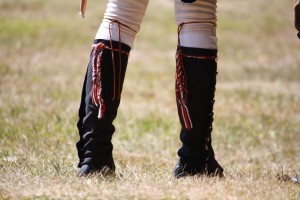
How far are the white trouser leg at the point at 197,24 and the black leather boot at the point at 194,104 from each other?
4cm

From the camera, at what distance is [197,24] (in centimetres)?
329

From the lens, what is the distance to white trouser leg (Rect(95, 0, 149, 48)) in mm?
3207

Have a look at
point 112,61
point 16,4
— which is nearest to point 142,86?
point 112,61

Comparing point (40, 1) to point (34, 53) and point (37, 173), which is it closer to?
point (34, 53)

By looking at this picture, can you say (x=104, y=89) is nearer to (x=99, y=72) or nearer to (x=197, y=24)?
(x=99, y=72)

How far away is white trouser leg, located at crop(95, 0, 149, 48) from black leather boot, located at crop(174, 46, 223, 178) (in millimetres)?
292

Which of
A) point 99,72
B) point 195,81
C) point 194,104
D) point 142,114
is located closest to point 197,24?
point 195,81

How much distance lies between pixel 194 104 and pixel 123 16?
0.57 meters

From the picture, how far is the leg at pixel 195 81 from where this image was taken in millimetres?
3289

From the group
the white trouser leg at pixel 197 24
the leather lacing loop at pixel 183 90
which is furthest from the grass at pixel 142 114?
the white trouser leg at pixel 197 24

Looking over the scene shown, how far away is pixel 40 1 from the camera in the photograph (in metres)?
18.0

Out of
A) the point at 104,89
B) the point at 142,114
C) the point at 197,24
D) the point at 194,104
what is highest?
the point at 197,24

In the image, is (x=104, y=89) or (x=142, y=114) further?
(x=142, y=114)

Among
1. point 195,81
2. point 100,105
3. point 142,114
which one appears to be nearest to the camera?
point 100,105
